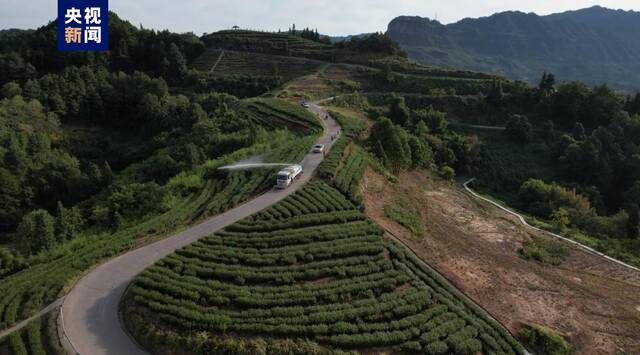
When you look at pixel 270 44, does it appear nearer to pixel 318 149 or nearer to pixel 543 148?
pixel 543 148

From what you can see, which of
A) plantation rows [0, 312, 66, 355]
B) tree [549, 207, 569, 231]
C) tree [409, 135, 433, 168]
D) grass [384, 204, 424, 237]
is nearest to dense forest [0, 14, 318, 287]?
plantation rows [0, 312, 66, 355]

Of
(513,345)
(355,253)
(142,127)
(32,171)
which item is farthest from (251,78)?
(513,345)

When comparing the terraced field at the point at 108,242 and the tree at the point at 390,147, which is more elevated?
the tree at the point at 390,147

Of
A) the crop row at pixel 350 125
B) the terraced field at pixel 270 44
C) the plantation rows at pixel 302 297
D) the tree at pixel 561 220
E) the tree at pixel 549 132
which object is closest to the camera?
the plantation rows at pixel 302 297

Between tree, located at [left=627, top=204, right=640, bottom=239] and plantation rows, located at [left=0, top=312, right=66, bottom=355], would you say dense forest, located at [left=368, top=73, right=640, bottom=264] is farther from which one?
plantation rows, located at [left=0, top=312, right=66, bottom=355]

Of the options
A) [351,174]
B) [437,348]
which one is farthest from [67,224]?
[437,348]

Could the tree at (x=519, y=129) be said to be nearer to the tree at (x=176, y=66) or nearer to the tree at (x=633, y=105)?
the tree at (x=633, y=105)

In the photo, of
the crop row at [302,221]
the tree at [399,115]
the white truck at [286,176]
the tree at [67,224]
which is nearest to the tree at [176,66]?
the tree at [399,115]
